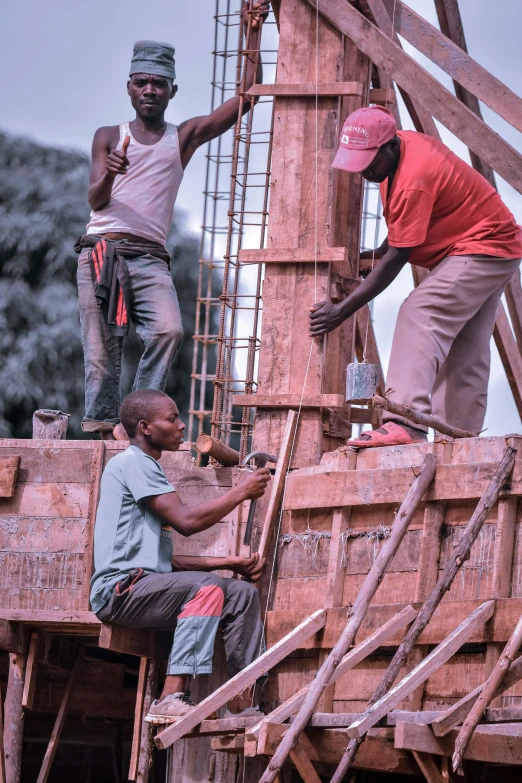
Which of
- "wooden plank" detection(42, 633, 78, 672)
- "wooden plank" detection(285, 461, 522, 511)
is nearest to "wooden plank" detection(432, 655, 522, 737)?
"wooden plank" detection(285, 461, 522, 511)

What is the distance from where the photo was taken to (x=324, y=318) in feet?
29.2

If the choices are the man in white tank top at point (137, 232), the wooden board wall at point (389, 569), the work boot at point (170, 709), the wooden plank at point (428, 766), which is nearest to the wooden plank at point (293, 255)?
the man in white tank top at point (137, 232)

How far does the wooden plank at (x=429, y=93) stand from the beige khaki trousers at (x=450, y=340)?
0.59 m

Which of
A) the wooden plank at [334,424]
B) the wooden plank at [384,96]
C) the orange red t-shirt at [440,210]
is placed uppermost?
the wooden plank at [384,96]

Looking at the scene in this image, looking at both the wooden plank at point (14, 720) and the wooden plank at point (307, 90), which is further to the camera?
the wooden plank at point (307, 90)

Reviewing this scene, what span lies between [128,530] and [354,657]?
4.91 ft

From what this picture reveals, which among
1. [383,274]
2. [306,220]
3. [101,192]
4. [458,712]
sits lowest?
[458,712]

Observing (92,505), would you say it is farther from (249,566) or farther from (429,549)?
(429,549)

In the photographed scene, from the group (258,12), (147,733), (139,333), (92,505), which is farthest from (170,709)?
(258,12)

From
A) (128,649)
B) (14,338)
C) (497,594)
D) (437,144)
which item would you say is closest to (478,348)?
(437,144)

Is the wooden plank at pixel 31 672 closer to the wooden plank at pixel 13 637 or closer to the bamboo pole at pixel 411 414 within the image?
the wooden plank at pixel 13 637

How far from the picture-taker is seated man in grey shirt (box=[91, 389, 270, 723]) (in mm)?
7344

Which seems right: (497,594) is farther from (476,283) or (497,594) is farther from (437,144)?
(437,144)

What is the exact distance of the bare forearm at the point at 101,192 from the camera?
9273 mm
